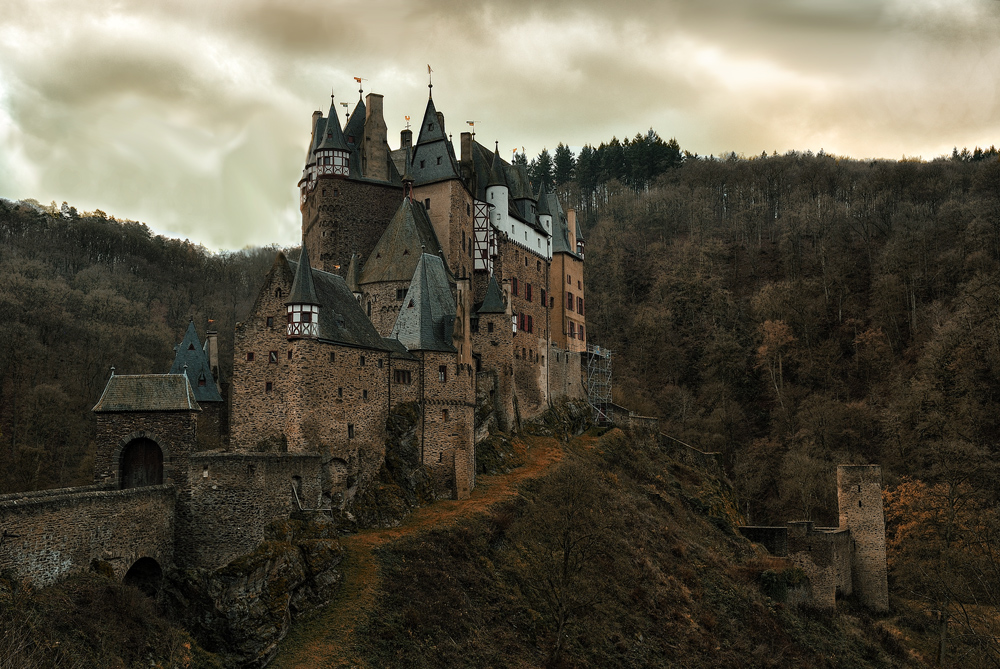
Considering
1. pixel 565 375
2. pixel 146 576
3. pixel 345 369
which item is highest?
pixel 345 369

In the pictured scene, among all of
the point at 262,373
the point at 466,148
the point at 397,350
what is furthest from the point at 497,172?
the point at 262,373

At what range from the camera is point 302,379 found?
34375 millimetres

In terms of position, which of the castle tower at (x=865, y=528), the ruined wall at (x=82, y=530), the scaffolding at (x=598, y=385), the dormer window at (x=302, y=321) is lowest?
the castle tower at (x=865, y=528)

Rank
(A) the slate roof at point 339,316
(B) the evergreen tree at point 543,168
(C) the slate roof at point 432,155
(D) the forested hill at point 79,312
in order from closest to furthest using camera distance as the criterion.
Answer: (A) the slate roof at point 339,316
(D) the forested hill at point 79,312
(C) the slate roof at point 432,155
(B) the evergreen tree at point 543,168

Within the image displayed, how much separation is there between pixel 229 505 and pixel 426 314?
1595 cm

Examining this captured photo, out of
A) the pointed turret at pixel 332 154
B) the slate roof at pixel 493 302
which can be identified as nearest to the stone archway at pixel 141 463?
the slate roof at pixel 493 302

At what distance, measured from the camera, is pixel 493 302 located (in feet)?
164

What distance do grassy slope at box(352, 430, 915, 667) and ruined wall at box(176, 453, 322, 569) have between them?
183 inches

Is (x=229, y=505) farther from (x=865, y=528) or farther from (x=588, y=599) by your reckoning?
(x=865, y=528)

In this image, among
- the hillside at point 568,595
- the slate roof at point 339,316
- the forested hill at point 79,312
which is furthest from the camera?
the forested hill at point 79,312

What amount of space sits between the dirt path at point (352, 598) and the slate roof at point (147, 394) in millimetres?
8072

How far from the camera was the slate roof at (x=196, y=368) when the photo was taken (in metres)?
42.8

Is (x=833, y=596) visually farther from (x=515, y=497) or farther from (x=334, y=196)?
(x=334, y=196)

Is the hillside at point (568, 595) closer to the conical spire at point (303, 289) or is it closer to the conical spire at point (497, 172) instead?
the conical spire at point (303, 289)
